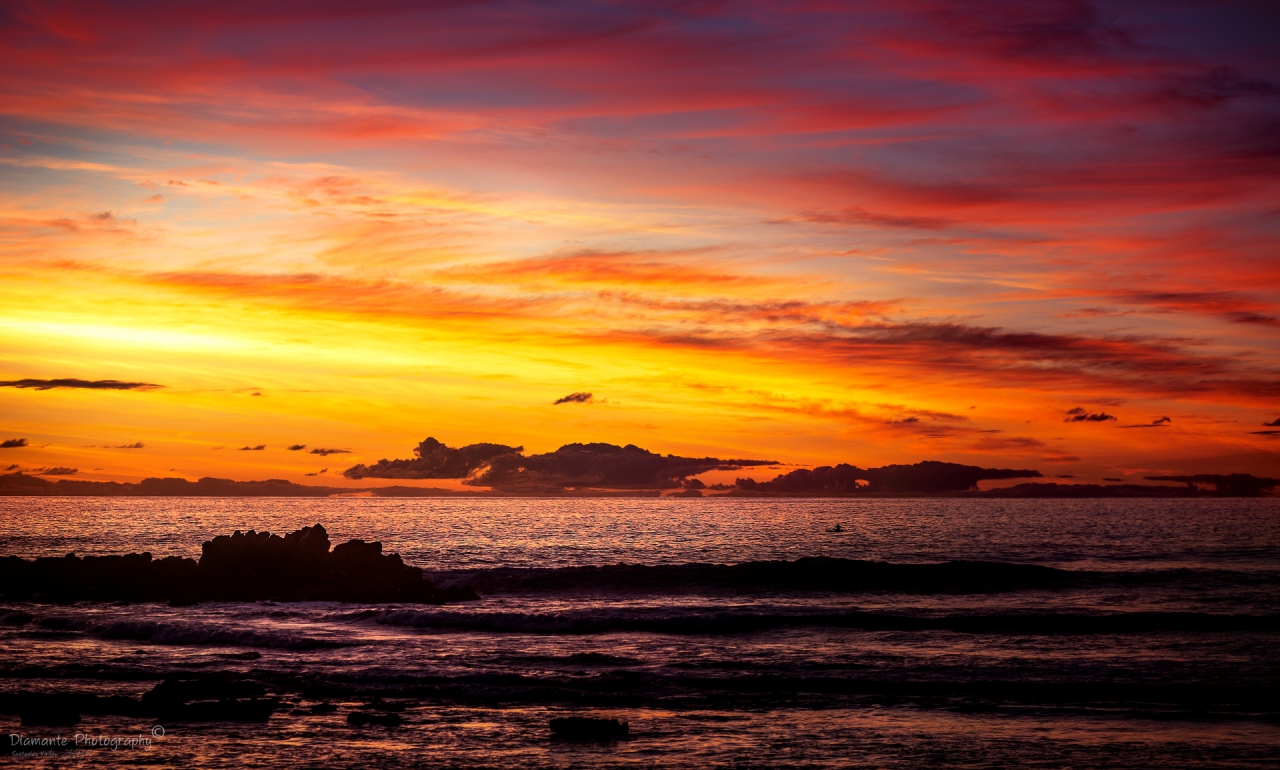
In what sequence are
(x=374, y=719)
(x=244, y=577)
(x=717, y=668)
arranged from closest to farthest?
(x=374, y=719) → (x=717, y=668) → (x=244, y=577)

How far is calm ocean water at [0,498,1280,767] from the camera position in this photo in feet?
71.3

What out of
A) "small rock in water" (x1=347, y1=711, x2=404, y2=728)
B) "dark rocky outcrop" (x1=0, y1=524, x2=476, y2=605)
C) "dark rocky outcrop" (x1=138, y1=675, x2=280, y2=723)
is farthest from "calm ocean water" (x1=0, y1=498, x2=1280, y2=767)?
"dark rocky outcrop" (x1=0, y1=524, x2=476, y2=605)

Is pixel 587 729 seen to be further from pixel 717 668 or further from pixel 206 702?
pixel 206 702

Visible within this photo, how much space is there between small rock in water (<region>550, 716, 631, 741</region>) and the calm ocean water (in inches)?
19.0

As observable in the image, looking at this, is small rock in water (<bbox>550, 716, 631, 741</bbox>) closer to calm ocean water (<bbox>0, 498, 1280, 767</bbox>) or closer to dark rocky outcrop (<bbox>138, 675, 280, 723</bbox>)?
calm ocean water (<bbox>0, 498, 1280, 767</bbox>)

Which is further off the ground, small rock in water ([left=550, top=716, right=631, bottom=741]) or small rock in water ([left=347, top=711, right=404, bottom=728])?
small rock in water ([left=550, top=716, right=631, bottom=741])

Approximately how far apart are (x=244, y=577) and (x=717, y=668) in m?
31.1

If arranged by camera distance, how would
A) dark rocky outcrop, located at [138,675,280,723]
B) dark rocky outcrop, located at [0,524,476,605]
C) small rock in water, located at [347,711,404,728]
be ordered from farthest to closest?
1. dark rocky outcrop, located at [0,524,476,605]
2. dark rocky outcrop, located at [138,675,280,723]
3. small rock in water, located at [347,711,404,728]

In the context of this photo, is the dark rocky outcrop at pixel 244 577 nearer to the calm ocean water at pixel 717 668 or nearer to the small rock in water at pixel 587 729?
the calm ocean water at pixel 717 668

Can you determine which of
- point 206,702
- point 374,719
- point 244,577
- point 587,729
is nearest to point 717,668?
point 587,729

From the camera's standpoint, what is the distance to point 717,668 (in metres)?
32.0

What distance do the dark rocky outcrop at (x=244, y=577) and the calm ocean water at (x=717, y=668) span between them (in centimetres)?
244

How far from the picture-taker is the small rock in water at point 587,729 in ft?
73.3

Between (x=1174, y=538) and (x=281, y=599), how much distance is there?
307 ft
